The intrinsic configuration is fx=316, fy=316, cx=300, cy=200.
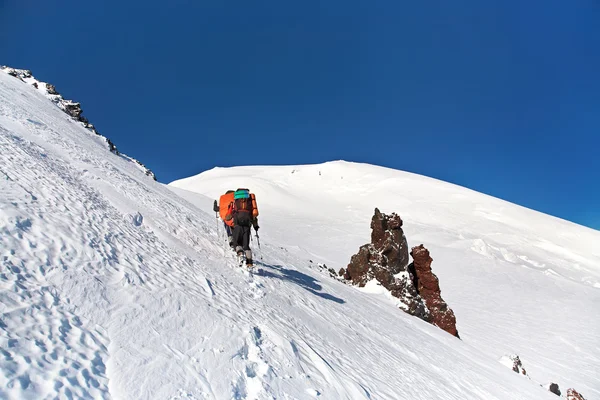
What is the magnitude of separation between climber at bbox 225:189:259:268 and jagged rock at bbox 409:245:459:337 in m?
14.2

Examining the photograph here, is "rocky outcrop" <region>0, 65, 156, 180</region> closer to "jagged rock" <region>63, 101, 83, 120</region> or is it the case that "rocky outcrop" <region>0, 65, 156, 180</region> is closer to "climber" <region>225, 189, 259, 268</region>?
"jagged rock" <region>63, 101, 83, 120</region>

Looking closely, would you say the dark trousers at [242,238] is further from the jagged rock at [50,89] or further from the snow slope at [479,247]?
the jagged rock at [50,89]

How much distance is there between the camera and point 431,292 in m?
19.5

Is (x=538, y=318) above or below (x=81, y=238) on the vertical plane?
above

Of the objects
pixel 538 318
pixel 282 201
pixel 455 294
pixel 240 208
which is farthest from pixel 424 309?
pixel 282 201

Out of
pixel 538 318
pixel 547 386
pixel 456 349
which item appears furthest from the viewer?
pixel 538 318

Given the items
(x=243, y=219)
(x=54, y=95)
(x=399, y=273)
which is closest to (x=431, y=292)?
(x=399, y=273)

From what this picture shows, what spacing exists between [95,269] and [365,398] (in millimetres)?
4196

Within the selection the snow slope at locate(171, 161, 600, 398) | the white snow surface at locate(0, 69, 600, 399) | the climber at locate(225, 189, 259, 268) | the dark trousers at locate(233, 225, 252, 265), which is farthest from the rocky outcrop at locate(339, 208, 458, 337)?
the climber at locate(225, 189, 259, 268)

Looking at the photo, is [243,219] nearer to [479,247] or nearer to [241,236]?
[241,236]

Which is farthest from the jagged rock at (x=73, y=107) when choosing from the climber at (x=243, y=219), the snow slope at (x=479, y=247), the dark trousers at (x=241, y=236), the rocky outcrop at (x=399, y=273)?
the dark trousers at (x=241, y=236)

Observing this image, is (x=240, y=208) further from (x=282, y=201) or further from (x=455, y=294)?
(x=282, y=201)

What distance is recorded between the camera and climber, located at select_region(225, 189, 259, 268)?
782 centimetres

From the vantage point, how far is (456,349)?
37.9ft
